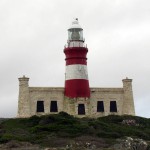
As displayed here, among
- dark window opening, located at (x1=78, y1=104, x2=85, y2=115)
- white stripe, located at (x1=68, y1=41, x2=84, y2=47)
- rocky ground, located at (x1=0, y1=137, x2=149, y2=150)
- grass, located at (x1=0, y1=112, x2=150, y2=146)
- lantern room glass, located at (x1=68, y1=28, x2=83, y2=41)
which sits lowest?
rocky ground, located at (x1=0, y1=137, x2=149, y2=150)

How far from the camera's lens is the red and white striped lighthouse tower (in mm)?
43125

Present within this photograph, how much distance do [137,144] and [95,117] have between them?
15.1 m

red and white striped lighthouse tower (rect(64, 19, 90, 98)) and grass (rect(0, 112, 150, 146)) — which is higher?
red and white striped lighthouse tower (rect(64, 19, 90, 98))

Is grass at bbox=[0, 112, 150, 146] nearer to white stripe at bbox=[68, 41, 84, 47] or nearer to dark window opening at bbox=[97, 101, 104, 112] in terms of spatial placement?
dark window opening at bbox=[97, 101, 104, 112]

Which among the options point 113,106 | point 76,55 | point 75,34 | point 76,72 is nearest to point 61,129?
point 76,72

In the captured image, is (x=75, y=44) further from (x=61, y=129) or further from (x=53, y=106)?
(x=61, y=129)

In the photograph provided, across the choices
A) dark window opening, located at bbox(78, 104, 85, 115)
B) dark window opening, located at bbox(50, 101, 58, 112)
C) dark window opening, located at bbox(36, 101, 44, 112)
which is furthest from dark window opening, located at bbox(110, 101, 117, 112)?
dark window opening, located at bbox(36, 101, 44, 112)

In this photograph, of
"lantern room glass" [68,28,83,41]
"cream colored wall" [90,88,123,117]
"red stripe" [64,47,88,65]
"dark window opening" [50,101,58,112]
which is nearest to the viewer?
"dark window opening" [50,101,58,112]

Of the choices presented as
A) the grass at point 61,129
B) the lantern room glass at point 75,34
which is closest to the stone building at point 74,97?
the lantern room glass at point 75,34

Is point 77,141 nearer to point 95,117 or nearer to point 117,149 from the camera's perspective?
point 117,149

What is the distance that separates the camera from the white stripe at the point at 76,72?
1698 inches

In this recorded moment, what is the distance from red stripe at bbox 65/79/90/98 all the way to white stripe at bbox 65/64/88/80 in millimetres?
405

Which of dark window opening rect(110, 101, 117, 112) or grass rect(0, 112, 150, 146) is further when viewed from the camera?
dark window opening rect(110, 101, 117, 112)

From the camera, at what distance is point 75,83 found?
43.1m
